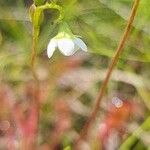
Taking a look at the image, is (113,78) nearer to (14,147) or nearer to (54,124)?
(54,124)

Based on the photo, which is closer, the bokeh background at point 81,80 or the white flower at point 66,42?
the white flower at point 66,42

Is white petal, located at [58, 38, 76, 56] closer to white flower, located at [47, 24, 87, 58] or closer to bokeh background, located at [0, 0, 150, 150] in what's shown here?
white flower, located at [47, 24, 87, 58]

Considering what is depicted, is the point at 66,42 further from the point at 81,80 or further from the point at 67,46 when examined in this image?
the point at 81,80

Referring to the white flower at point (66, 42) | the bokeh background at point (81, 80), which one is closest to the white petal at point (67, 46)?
the white flower at point (66, 42)

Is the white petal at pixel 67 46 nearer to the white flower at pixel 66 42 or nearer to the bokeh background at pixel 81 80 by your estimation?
the white flower at pixel 66 42

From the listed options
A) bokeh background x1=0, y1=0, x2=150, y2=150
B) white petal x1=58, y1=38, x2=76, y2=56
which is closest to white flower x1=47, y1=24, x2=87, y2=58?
white petal x1=58, y1=38, x2=76, y2=56

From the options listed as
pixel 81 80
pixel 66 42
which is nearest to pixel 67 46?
pixel 66 42
